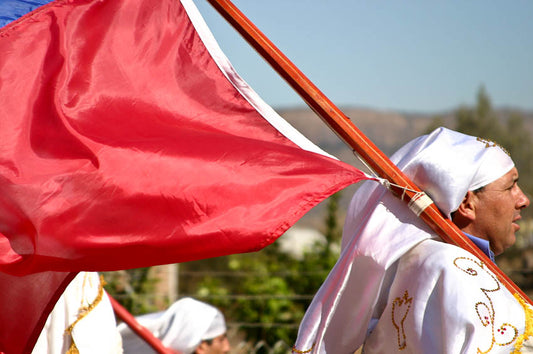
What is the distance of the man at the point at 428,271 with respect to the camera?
9.05 ft

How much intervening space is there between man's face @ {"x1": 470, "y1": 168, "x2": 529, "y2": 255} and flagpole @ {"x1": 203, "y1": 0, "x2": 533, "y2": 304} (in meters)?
0.20

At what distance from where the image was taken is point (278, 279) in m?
9.09

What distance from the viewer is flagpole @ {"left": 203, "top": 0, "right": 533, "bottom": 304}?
2.94 metres

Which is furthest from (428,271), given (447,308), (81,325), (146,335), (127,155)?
(146,335)

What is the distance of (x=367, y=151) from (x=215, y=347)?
310cm

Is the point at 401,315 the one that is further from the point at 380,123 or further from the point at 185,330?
the point at 380,123

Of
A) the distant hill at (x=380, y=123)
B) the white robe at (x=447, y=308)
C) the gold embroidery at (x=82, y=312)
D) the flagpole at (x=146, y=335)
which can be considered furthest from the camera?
the distant hill at (x=380, y=123)

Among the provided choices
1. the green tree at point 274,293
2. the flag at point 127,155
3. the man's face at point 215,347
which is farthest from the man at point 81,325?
the green tree at point 274,293

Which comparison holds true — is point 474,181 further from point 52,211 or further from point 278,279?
point 278,279

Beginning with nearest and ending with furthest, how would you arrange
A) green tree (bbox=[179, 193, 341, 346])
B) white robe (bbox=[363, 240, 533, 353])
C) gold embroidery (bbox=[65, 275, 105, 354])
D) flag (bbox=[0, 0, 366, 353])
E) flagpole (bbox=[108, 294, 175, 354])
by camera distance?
white robe (bbox=[363, 240, 533, 353]) → flag (bbox=[0, 0, 366, 353]) → gold embroidery (bbox=[65, 275, 105, 354]) → flagpole (bbox=[108, 294, 175, 354]) → green tree (bbox=[179, 193, 341, 346])

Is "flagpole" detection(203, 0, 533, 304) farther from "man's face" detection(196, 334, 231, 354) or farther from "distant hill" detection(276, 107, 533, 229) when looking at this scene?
"distant hill" detection(276, 107, 533, 229)

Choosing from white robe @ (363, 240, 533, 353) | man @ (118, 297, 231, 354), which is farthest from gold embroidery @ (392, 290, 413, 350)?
man @ (118, 297, 231, 354)

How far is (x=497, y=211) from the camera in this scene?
3.14 metres

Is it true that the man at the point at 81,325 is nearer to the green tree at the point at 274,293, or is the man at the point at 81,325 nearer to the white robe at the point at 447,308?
the white robe at the point at 447,308
